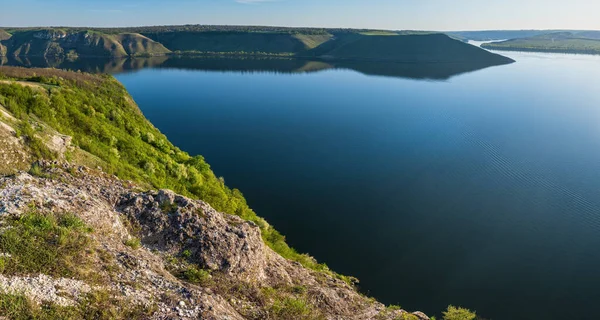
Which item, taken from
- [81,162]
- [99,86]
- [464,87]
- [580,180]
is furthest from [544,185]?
[464,87]

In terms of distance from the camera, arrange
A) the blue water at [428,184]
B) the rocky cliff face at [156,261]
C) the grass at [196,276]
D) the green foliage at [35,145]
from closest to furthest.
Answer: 1. the rocky cliff face at [156,261]
2. the grass at [196,276]
3. the green foliage at [35,145]
4. the blue water at [428,184]

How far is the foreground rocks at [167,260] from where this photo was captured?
38.3 ft

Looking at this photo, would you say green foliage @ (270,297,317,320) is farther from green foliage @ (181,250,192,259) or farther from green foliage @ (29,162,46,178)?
green foliage @ (29,162,46,178)

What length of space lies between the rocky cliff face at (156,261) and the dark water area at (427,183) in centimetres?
1904

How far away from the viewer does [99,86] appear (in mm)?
47781

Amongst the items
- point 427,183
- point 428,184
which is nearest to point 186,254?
point 428,184

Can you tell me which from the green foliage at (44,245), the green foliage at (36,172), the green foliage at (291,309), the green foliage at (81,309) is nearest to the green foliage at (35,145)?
the green foliage at (36,172)

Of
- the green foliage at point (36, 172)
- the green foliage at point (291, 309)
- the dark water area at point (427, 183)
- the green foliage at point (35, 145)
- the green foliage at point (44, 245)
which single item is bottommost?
the dark water area at point (427, 183)

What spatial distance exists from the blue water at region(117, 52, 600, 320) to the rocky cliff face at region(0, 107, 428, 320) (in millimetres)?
19221

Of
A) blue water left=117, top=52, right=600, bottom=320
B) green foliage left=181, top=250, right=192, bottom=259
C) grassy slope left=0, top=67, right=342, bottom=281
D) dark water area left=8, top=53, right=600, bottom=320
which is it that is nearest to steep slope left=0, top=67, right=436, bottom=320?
green foliage left=181, top=250, right=192, bottom=259

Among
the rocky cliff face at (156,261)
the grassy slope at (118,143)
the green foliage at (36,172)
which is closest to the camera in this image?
the rocky cliff face at (156,261)

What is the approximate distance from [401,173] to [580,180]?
28.2m

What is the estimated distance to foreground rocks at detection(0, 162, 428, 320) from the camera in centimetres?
1169

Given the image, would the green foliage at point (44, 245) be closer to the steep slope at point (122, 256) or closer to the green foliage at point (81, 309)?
the steep slope at point (122, 256)
